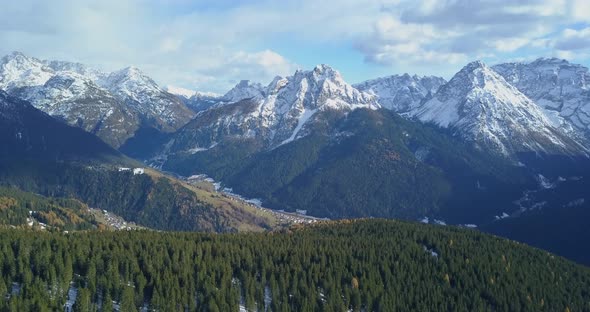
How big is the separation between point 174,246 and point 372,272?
188 ft

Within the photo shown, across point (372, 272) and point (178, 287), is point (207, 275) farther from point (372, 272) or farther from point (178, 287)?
point (372, 272)

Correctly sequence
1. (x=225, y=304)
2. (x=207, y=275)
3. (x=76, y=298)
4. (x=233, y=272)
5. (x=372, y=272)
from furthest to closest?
(x=372, y=272), (x=233, y=272), (x=207, y=275), (x=225, y=304), (x=76, y=298)

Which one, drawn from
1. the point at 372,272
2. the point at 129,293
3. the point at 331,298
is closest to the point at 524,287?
the point at 372,272

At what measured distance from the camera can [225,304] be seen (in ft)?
487

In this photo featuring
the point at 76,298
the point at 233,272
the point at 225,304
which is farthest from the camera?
the point at 233,272

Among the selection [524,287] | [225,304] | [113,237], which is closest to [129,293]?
[225,304]

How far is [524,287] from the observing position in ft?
643

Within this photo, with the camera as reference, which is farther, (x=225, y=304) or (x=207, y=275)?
(x=207, y=275)

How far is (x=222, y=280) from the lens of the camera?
528 ft

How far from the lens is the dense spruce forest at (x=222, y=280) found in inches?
5576

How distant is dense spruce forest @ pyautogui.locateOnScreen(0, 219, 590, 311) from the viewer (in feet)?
465

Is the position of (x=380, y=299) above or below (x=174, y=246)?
below

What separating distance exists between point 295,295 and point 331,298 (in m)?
9.23

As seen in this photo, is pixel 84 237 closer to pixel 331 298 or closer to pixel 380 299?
pixel 331 298
